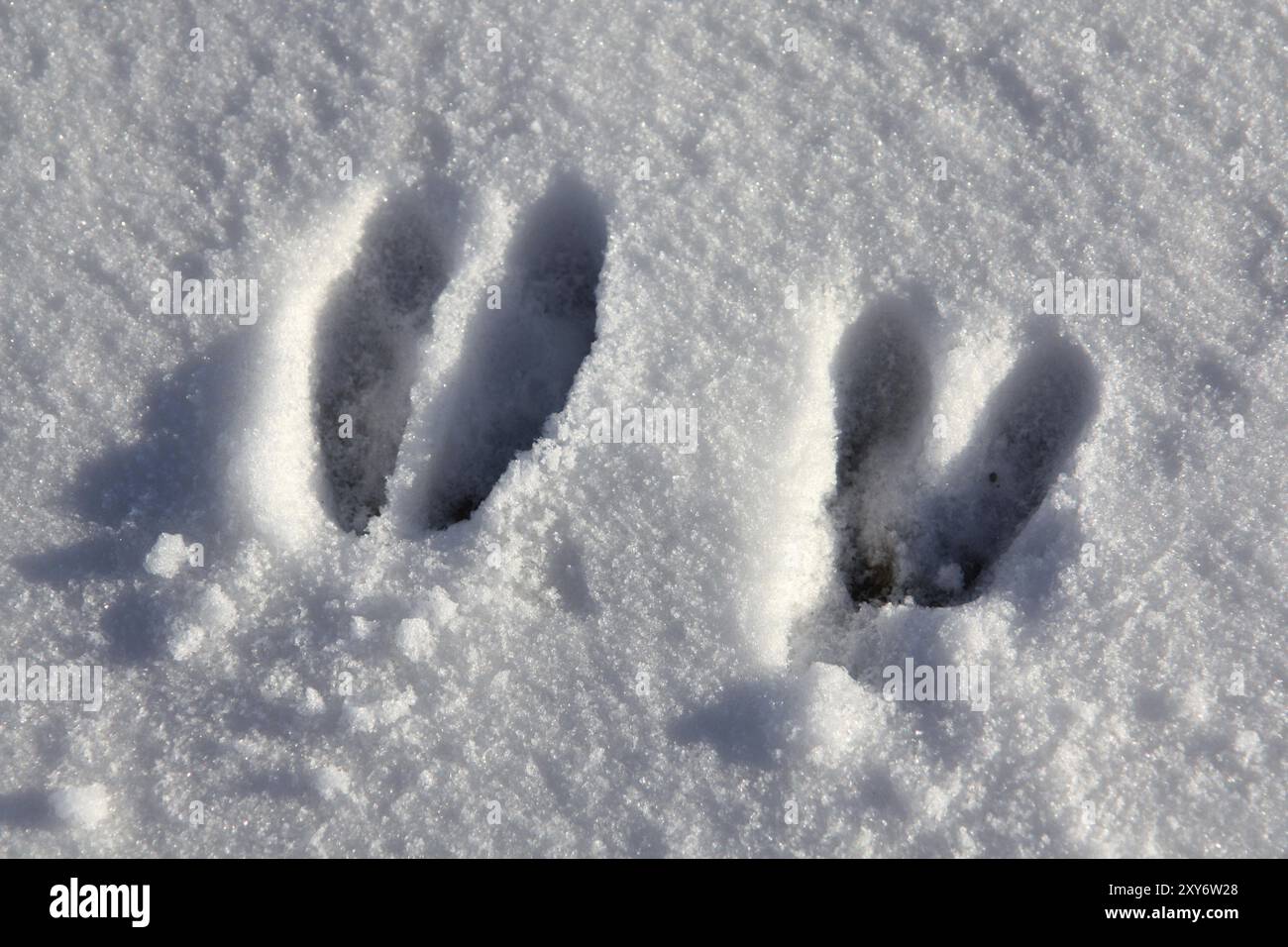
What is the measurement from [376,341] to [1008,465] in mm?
1256

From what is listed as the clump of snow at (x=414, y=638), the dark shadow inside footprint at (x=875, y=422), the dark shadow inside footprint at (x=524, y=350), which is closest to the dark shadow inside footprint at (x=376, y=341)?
the dark shadow inside footprint at (x=524, y=350)

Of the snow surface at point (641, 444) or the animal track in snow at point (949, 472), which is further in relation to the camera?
the animal track in snow at point (949, 472)

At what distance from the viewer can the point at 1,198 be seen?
203cm

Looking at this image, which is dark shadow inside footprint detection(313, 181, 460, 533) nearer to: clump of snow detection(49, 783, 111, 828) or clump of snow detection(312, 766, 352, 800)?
clump of snow detection(312, 766, 352, 800)

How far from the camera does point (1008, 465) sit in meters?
1.97

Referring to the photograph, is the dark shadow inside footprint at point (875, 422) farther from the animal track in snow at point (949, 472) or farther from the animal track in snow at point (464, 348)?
the animal track in snow at point (464, 348)

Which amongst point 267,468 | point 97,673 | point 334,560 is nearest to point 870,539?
point 334,560

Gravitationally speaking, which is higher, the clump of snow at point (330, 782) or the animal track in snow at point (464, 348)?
the animal track in snow at point (464, 348)

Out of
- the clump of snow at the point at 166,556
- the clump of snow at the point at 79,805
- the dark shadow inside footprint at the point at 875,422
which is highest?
the dark shadow inside footprint at the point at 875,422

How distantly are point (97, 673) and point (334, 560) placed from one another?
1.62 feet

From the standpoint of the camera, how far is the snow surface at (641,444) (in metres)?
1.86

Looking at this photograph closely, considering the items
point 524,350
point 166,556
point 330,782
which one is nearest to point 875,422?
point 524,350

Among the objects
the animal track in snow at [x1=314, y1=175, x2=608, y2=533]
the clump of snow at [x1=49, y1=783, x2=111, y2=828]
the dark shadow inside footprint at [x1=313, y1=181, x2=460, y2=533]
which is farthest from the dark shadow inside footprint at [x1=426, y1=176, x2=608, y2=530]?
the clump of snow at [x1=49, y1=783, x2=111, y2=828]
